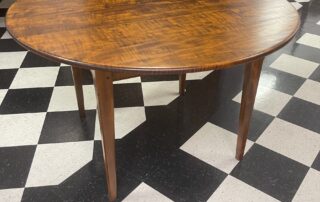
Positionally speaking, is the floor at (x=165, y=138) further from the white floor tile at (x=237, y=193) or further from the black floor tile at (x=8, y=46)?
the black floor tile at (x=8, y=46)

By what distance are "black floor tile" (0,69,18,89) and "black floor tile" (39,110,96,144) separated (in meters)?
0.53

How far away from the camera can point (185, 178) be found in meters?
1.52

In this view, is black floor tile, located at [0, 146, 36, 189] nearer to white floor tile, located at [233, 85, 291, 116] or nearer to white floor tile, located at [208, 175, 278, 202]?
white floor tile, located at [208, 175, 278, 202]

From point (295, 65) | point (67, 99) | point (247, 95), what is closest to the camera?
point (247, 95)

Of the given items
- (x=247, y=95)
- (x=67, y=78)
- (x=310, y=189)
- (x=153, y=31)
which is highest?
(x=153, y=31)

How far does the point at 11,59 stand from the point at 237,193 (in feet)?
6.82

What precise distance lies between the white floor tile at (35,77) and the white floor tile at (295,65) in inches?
67.3

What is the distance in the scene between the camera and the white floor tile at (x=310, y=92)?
210 cm

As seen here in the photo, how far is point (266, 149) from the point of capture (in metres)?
1.70

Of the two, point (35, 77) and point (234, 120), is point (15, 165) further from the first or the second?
point (234, 120)

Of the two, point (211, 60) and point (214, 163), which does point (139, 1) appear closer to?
point (211, 60)

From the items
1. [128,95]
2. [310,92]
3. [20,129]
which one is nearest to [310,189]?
[310,92]

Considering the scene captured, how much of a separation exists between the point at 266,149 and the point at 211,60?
946 mm

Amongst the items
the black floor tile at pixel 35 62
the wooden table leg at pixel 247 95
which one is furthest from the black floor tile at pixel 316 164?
the black floor tile at pixel 35 62
